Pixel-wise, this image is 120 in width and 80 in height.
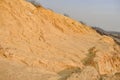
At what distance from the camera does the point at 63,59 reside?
15.0 m

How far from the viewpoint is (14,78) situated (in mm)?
10875

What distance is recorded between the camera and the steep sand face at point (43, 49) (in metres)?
11.6

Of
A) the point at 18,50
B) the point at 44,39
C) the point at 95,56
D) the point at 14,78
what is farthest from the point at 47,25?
the point at 14,78

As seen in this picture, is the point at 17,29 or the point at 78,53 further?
the point at 78,53

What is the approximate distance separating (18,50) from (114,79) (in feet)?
14.1

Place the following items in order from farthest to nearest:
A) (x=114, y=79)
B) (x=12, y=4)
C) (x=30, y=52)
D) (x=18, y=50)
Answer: (x=12, y=4)
(x=30, y=52)
(x=18, y=50)
(x=114, y=79)

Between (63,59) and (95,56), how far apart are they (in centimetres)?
188

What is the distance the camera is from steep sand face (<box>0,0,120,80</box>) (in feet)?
38.1

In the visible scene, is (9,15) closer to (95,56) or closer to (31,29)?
(31,29)

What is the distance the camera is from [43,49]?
15.3 metres

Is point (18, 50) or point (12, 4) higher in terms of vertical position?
point (12, 4)

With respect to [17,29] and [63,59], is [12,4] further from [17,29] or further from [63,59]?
[63,59]

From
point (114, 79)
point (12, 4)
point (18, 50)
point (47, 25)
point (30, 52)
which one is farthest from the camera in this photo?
point (47, 25)

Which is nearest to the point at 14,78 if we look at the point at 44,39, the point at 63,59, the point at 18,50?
the point at 18,50
